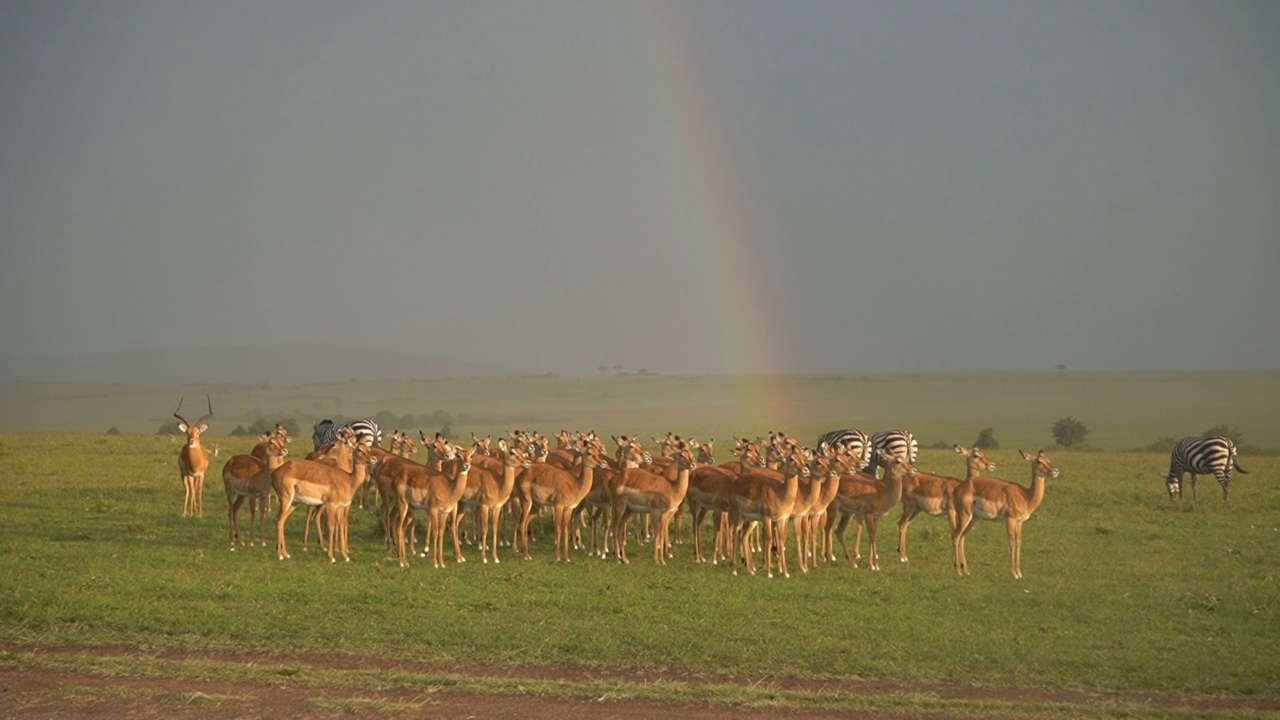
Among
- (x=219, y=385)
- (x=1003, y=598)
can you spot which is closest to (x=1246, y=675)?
(x=1003, y=598)

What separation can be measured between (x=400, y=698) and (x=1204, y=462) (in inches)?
1026

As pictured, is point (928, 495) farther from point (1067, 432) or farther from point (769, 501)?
point (1067, 432)

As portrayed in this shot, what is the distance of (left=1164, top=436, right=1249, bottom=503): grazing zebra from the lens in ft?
110

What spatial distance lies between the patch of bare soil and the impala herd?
21.1 ft

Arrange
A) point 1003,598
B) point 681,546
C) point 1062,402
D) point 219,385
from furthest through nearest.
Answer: point 219,385 < point 1062,402 < point 681,546 < point 1003,598

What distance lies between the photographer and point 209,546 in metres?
22.0

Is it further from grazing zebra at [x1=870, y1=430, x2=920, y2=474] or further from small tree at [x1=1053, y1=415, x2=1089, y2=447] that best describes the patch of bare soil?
small tree at [x1=1053, y1=415, x2=1089, y2=447]

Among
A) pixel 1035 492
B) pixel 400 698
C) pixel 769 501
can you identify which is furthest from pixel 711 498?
pixel 400 698

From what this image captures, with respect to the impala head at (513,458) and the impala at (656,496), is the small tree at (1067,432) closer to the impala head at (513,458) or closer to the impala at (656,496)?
the impala at (656,496)

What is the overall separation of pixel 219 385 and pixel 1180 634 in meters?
175

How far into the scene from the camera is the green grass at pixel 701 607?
1487 centimetres

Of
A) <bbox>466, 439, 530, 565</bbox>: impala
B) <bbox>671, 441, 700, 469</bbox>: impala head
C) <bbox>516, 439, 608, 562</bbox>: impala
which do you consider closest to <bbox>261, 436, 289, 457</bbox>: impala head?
<bbox>466, 439, 530, 565</bbox>: impala

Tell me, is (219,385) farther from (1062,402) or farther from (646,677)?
(646,677)

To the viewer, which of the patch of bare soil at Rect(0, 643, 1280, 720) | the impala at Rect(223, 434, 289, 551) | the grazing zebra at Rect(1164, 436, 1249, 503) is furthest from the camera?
the grazing zebra at Rect(1164, 436, 1249, 503)
